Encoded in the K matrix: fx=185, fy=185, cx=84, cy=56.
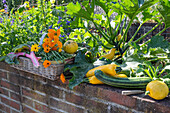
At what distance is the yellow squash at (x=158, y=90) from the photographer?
0.88 m

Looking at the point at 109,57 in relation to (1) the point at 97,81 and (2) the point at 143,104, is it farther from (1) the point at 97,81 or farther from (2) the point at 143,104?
(2) the point at 143,104

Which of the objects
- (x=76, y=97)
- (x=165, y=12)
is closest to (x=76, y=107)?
(x=76, y=97)

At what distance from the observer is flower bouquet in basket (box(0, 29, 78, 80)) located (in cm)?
119

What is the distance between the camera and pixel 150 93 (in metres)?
0.91

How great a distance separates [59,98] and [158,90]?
0.69 meters

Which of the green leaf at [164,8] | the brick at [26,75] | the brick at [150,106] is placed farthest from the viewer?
the brick at [26,75]

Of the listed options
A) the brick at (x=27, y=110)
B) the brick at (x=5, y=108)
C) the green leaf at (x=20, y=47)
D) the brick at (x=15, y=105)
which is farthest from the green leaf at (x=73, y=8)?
the brick at (x=5, y=108)

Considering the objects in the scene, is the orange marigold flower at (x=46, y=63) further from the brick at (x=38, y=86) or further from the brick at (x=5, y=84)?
the brick at (x=5, y=84)

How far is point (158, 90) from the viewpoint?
0.88 meters

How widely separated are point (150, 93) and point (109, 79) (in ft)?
0.77

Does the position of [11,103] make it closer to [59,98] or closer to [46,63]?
[59,98]

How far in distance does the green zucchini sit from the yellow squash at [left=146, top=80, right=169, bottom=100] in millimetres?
87

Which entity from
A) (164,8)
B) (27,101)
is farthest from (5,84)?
(164,8)

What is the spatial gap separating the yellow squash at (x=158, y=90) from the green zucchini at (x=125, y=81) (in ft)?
0.29
